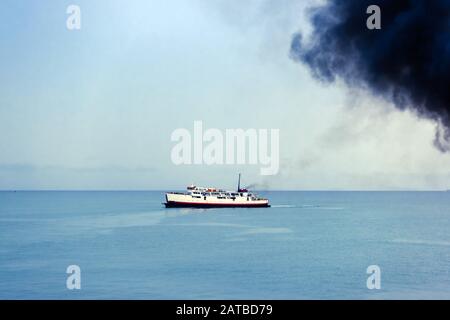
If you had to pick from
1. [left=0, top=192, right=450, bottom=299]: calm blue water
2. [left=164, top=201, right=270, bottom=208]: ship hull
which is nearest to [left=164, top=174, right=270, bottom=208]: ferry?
[left=164, top=201, right=270, bottom=208]: ship hull

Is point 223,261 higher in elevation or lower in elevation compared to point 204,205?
lower

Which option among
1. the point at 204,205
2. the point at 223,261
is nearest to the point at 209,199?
the point at 204,205

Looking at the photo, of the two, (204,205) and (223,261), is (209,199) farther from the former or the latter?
(223,261)

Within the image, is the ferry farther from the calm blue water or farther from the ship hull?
the calm blue water

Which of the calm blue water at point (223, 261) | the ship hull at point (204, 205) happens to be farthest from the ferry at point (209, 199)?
the calm blue water at point (223, 261)

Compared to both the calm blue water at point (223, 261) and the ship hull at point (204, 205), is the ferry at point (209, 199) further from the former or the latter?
the calm blue water at point (223, 261)

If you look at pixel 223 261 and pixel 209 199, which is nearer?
pixel 223 261
